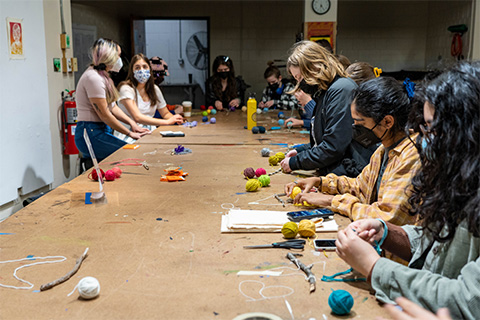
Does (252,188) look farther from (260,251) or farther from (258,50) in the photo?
(258,50)

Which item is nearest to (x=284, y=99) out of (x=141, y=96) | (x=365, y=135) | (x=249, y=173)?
(x=141, y=96)

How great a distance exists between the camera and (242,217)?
1.98m

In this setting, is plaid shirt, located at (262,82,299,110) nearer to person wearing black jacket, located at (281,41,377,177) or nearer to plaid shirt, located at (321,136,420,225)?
person wearing black jacket, located at (281,41,377,177)

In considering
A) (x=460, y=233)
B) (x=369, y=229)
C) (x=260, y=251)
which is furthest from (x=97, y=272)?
(x=460, y=233)

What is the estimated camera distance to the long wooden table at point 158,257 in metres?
1.30

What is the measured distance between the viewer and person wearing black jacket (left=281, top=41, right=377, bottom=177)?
2.76m

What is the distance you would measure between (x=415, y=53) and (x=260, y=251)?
8.74 m

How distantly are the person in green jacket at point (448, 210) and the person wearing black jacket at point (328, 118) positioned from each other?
1.41m

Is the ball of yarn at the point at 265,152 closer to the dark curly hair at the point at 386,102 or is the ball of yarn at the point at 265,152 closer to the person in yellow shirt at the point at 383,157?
the person in yellow shirt at the point at 383,157

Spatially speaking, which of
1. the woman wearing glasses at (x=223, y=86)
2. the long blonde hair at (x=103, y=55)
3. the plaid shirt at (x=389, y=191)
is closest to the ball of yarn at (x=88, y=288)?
the plaid shirt at (x=389, y=191)

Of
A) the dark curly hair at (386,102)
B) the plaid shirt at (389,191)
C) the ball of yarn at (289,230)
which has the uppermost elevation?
the dark curly hair at (386,102)

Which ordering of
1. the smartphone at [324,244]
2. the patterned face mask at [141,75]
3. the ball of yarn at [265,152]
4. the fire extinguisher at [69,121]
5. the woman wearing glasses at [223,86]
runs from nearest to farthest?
the smartphone at [324,244], the ball of yarn at [265,152], the patterned face mask at [141,75], the fire extinguisher at [69,121], the woman wearing glasses at [223,86]

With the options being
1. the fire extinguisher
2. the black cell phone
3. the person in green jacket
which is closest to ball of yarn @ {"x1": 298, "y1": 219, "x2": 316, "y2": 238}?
the black cell phone

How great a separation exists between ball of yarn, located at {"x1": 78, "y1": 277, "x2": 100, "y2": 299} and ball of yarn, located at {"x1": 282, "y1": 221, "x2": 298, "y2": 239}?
2.38ft
